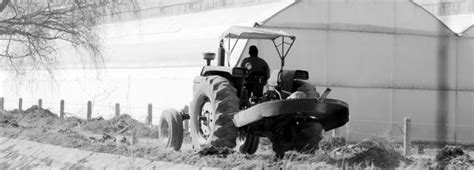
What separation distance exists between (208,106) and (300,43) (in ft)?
38.3

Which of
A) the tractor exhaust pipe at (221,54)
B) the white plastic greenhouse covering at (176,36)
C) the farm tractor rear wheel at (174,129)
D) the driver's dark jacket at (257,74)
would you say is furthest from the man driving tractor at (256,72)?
the white plastic greenhouse covering at (176,36)

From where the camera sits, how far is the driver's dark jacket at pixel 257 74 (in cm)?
1193

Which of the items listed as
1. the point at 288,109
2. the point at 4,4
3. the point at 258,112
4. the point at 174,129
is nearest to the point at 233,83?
the point at 174,129

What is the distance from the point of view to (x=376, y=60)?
23828 millimetres

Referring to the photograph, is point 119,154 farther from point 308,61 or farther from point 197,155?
point 308,61

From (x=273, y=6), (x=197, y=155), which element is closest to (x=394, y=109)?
(x=273, y=6)

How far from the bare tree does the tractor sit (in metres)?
6.94

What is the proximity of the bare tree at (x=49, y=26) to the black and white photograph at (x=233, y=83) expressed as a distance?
0.04m

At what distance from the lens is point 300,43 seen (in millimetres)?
23312

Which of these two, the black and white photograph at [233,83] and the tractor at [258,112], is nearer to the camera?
the tractor at [258,112]

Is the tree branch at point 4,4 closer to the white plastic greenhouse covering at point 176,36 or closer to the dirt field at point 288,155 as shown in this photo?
the dirt field at point 288,155

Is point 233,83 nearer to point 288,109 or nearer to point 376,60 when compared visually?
point 288,109

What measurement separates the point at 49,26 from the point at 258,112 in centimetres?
989

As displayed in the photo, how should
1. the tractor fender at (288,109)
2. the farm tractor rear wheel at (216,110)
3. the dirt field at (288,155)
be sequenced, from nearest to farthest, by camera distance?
1. the dirt field at (288,155)
2. the tractor fender at (288,109)
3. the farm tractor rear wheel at (216,110)
